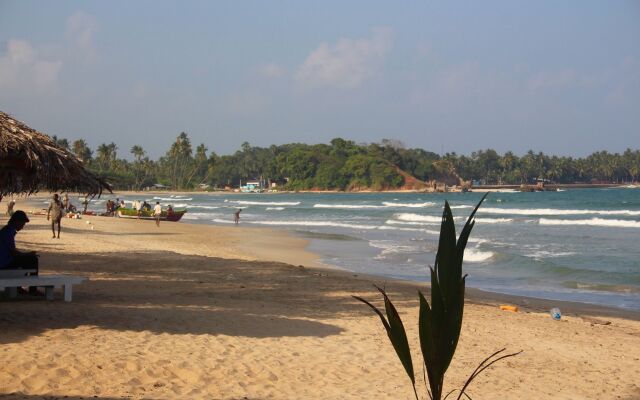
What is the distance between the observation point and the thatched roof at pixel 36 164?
6949 millimetres

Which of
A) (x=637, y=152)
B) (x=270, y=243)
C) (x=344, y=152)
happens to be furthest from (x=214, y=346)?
(x=637, y=152)

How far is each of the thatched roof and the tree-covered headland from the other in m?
123

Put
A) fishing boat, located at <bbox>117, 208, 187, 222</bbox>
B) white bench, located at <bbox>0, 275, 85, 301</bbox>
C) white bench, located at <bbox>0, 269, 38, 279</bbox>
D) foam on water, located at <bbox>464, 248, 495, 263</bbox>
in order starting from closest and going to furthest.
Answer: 1. white bench, located at <bbox>0, 275, 85, 301</bbox>
2. white bench, located at <bbox>0, 269, 38, 279</bbox>
3. foam on water, located at <bbox>464, 248, 495, 263</bbox>
4. fishing boat, located at <bbox>117, 208, 187, 222</bbox>

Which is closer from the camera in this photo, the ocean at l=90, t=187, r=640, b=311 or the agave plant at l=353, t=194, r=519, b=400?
the agave plant at l=353, t=194, r=519, b=400

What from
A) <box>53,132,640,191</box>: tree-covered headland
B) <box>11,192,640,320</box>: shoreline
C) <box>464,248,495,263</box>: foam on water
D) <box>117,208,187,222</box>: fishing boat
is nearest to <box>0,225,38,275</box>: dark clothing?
<box>11,192,640,320</box>: shoreline

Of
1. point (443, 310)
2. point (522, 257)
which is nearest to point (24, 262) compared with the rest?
point (443, 310)

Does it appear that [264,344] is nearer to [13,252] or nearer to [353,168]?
[13,252]

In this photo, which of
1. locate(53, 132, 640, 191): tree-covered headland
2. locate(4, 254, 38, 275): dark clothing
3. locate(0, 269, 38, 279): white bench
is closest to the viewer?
locate(0, 269, 38, 279): white bench

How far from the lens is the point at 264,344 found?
6.82 meters

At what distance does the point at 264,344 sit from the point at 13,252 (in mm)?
3139

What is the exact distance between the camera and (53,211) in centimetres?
1950

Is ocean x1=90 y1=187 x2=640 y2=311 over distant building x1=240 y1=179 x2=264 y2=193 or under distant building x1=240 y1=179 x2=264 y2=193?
under

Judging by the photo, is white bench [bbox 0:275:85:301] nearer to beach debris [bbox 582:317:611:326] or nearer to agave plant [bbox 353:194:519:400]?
agave plant [bbox 353:194:519:400]

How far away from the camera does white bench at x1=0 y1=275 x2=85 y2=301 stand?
745 cm
